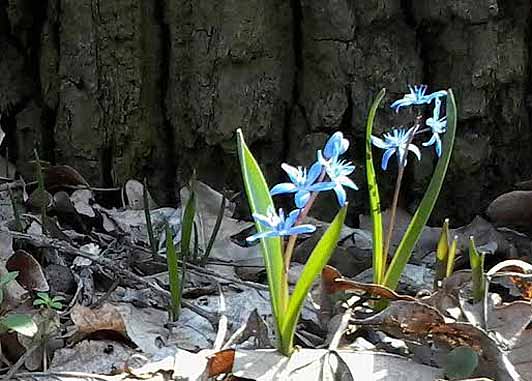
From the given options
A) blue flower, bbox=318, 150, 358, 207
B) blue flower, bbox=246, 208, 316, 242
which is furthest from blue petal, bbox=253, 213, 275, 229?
blue flower, bbox=318, 150, 358, 207

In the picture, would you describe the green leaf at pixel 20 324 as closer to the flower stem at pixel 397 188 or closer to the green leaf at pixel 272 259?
the green leaf at pixel 272 259

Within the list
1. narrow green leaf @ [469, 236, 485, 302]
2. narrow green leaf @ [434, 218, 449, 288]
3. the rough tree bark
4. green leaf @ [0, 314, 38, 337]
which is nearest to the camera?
green leaf @ [0, 314, 38, 337]

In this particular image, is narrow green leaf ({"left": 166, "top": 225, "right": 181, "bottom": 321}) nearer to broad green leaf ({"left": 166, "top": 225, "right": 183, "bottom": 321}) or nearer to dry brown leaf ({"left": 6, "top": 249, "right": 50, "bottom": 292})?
broad green leaf ({"left": 166, "top": 225, "right": 183, "bottom": 321})

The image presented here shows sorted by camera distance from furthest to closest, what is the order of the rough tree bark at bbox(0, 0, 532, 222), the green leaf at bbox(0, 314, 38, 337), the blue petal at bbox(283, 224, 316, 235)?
the rough tree bark at bbox(0, 0, 532, 222) < the green leaf at bbox(0, 314, 38, 337) < the blue petal at bbox(283, 224, 316, 235)

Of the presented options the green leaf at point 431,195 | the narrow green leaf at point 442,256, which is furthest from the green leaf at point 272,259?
the narrow green leaf at point 442,256

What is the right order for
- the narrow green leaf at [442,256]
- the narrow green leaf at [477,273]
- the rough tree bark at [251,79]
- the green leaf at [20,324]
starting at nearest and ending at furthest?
the green leaf at [20,324] → the narrow green leaf at [477,273] → the narrow green leaf at [442,256] → the rough tree bark at [251,79]

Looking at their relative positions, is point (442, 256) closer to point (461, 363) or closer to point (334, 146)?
point (461, 363)

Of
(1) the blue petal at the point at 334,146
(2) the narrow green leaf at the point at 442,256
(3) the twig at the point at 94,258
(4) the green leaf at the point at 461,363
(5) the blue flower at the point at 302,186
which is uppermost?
(1) the blue petal at the point at 334,146

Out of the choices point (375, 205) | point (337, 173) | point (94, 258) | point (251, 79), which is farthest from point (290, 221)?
point (251, 79)
